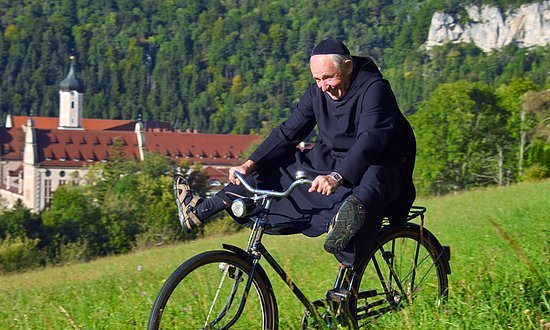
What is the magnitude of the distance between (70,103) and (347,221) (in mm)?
172913

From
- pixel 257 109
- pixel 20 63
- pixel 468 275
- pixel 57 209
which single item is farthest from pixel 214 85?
pixel 468 275

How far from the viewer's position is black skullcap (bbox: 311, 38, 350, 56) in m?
4.36

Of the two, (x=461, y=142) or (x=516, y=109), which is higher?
(x=516, y=109)

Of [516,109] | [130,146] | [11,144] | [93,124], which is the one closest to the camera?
[516,109]

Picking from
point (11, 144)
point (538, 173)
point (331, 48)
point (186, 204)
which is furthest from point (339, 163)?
point (11, 144)

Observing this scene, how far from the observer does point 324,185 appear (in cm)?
402

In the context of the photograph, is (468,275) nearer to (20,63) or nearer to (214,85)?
(214,85)

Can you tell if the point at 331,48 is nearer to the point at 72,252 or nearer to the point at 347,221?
the point at 347,221

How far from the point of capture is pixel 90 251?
60812 millimetres

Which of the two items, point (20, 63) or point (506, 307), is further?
point (20, 63)

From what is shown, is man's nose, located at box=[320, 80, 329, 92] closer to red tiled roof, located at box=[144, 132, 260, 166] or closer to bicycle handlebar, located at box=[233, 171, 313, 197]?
bicycle handlebar, located at box=[233, 171, 313, 197]

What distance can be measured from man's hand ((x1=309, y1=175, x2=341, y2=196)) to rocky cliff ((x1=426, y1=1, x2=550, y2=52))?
6948 inches

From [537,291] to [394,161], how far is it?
3.16 ft

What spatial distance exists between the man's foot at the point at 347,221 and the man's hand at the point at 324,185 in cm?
10
